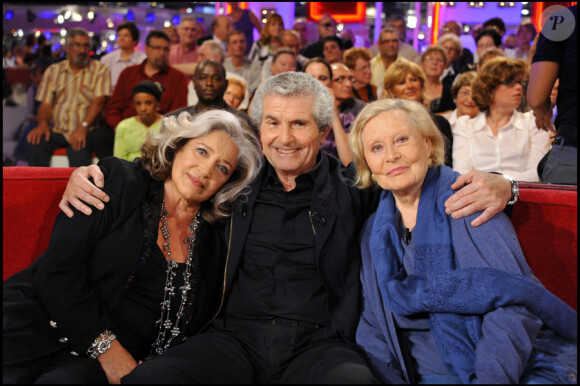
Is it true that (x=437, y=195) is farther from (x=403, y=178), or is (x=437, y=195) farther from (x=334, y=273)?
(x=334, y=273)

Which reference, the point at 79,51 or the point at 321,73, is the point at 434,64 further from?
the point at 79,51

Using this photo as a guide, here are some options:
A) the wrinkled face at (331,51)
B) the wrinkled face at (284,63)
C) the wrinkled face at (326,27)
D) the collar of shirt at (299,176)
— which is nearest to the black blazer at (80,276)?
the collar of shirt at (299,176)

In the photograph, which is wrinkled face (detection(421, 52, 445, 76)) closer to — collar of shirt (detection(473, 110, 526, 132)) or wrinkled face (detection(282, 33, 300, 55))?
collar of shirt (detection(473, 110, 526, 132))

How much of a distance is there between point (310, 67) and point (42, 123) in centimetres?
287

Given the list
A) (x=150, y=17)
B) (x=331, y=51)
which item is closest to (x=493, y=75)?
(x=331, y=51)

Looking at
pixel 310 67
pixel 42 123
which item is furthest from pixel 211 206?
pixel 42 123

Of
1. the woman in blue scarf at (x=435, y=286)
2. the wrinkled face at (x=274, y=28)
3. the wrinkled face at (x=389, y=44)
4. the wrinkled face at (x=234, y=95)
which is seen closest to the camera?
the woman in blue scarf at (x=435, y=286)

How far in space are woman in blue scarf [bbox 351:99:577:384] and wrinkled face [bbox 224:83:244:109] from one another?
9.24ft

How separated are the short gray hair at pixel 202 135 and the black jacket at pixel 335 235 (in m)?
0.05

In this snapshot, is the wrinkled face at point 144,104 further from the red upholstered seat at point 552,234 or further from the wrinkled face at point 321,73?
the red upholstered seat at point 552,234

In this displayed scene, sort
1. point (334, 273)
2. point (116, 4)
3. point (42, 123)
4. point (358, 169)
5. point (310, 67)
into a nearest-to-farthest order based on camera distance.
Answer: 1. point (334, 273)
2. point (358, 169)
3. point (310, 67)
4. point (42, 123)
5. point (116, 4)

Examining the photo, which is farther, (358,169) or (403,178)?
(358,169)

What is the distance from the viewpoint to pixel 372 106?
215cm

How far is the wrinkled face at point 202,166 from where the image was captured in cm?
219
